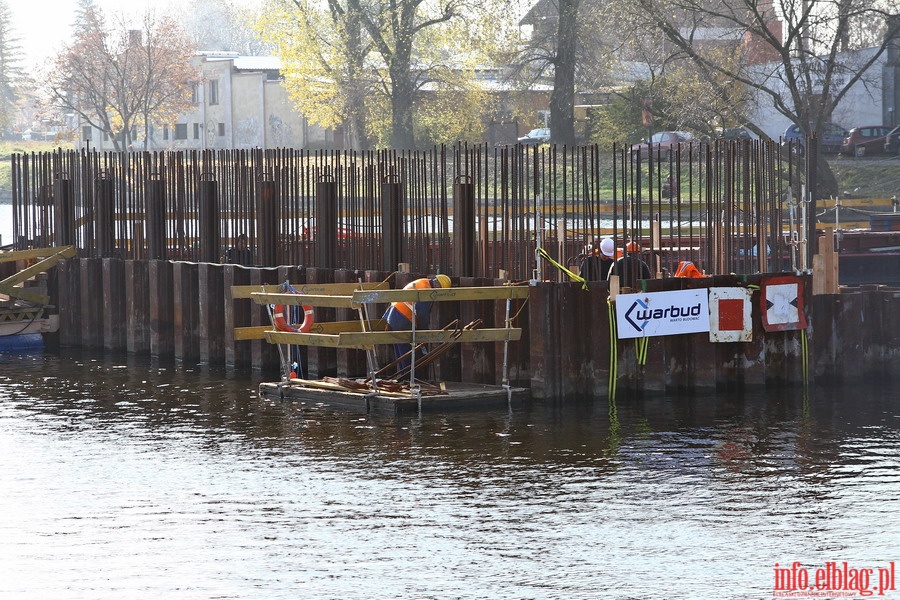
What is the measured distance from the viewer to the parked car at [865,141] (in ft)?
192

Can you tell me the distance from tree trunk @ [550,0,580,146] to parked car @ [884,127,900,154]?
1320 centimetres

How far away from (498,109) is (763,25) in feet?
99.9

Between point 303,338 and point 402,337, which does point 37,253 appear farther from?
point 402,337

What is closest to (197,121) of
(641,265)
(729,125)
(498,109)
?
(498,109)

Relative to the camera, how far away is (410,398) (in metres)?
18.2

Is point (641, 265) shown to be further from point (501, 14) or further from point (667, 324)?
point (501, 14)

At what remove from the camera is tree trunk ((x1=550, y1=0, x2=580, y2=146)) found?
6097 cm

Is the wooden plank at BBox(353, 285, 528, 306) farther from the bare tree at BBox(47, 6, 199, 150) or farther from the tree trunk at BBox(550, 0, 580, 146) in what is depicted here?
the bare tree at BBox(47, 6, 199, 150)

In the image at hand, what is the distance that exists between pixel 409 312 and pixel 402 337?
0.96m

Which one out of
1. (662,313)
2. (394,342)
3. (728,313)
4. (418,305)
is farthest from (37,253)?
(728,313)

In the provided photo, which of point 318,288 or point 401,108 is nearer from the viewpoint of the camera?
point 318,288

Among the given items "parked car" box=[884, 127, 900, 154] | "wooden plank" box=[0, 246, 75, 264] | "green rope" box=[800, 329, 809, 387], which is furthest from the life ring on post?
"parked car" box=[884, 127, 900, 154]

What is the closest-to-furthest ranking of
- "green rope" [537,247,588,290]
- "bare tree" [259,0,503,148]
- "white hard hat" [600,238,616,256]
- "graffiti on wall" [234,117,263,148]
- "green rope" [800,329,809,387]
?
"green rope" [537,247,588,290] < "white hard hat" [600,238,616,256] < "green rope" [800,329,809,387] < "bare tree" [259,0,503,148] < "graffiti on wall" [234,117,263,148]

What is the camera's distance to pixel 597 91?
219ft
